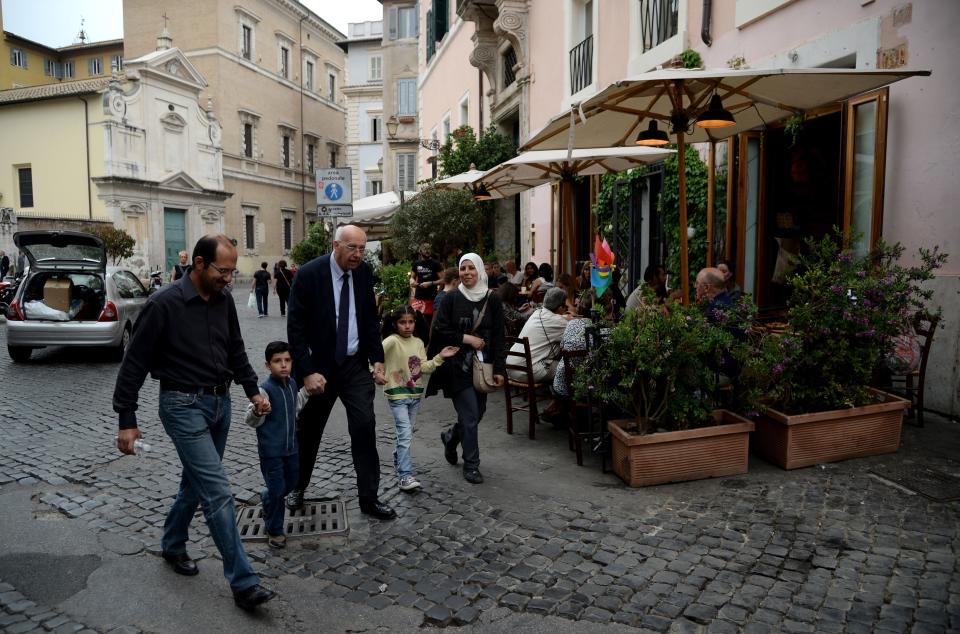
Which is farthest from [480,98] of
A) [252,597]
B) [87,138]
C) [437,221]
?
[87,138]

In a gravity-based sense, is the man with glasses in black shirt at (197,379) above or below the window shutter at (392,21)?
below

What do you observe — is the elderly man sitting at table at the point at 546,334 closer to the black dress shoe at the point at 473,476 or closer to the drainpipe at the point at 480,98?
the black dress shoe at the point at 473,476

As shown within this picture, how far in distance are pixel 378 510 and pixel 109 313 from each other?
816 centimetres

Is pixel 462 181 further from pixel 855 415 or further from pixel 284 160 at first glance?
pixel 284 160

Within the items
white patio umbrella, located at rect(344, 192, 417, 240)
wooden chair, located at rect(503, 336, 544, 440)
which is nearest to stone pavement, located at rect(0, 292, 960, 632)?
wooden chair, located at rect(503, 336, 544, 440)

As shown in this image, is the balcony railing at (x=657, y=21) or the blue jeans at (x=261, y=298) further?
the blue jeans at (x=261, y=298)

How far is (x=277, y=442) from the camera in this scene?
420 cm

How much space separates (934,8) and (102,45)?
59334mm

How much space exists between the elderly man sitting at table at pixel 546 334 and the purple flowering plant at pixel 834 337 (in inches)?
66.1

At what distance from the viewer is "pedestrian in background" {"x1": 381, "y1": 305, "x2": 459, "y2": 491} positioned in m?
5.05

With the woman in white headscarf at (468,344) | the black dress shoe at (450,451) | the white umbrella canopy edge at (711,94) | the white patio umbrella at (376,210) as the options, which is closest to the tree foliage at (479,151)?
the white patio umbrella at (376,210)

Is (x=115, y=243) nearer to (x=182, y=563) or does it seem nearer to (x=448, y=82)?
(x=448, y=82)

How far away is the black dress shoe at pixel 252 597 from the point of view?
339 centimetres

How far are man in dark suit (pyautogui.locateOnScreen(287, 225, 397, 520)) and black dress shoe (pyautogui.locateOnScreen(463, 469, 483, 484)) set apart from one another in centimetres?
83
